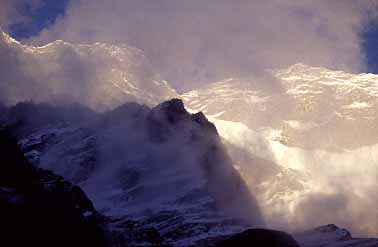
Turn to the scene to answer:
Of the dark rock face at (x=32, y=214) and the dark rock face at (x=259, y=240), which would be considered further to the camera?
the dark rock face at (x=259, y=240)

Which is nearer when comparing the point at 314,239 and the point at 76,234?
the point at 76,234

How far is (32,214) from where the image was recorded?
97.8m

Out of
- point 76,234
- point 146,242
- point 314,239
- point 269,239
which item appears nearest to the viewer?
point 76,234

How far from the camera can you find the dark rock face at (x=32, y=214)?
9569cm

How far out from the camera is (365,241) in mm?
182625

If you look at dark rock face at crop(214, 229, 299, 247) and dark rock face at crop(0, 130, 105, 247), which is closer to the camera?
dark rock face at crop(0, 130, 105, 247)

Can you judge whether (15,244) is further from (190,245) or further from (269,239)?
(190,245)

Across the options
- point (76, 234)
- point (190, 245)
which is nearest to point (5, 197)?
point (76, 234)

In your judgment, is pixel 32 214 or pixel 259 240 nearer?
pixel 32 214

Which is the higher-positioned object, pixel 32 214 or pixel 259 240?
pixel 259 240

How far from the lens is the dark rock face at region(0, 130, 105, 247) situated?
9569cm

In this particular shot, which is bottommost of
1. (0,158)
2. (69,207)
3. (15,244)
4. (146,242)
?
(15,244)

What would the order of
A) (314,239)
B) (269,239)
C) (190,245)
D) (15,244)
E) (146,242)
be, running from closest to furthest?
1. (15,244)
2. (269,239)
3. (146,242)
4. (190,245)
5. (314,239)

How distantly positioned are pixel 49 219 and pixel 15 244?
19.7ft
